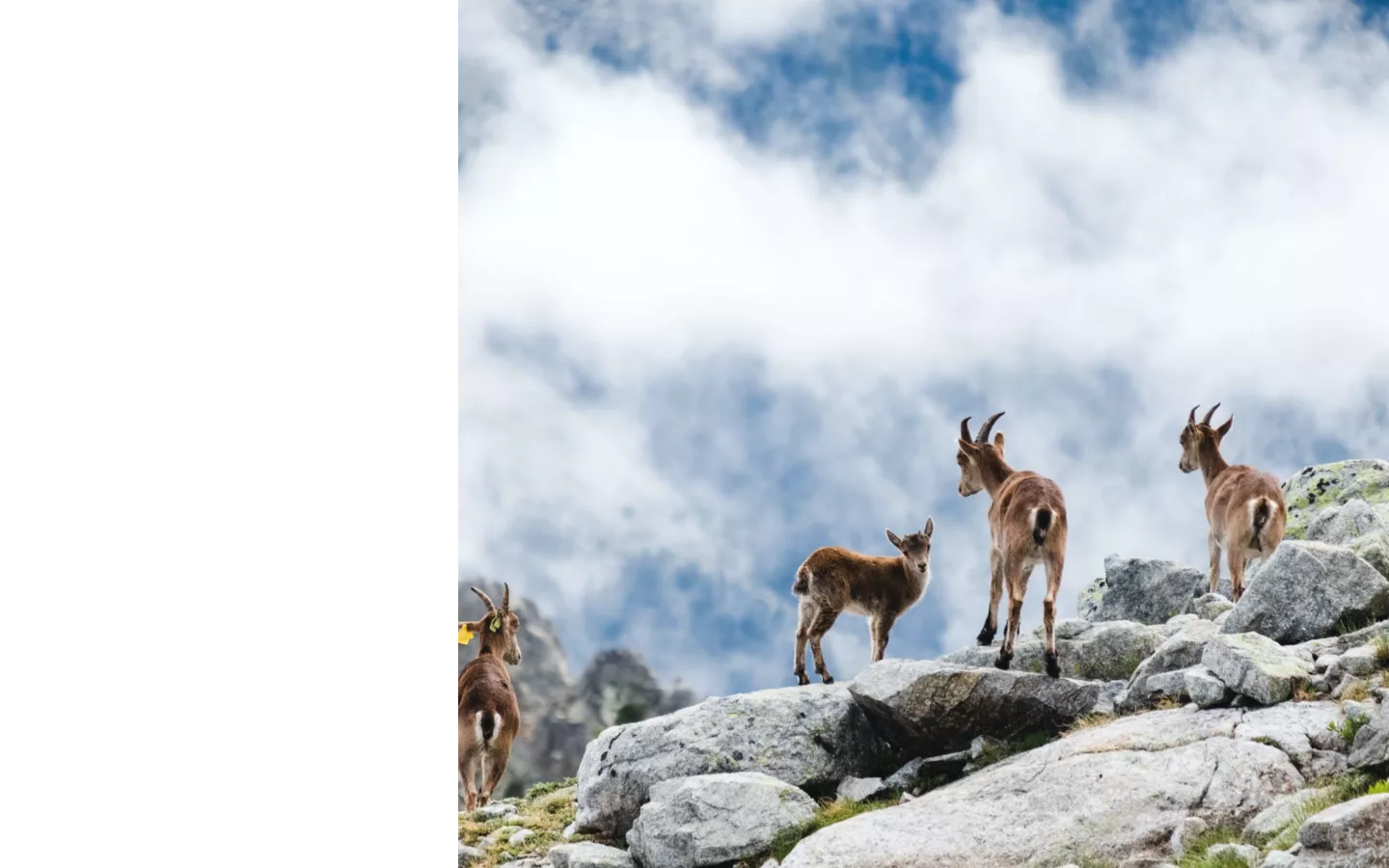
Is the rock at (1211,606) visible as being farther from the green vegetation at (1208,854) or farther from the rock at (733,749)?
the green vegetation at (1208,854)

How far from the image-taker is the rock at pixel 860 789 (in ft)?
37.5

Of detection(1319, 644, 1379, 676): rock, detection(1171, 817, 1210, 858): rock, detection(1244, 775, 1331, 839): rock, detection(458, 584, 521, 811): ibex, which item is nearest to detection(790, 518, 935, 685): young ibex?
detection(458, 584, 521, 811): ibex

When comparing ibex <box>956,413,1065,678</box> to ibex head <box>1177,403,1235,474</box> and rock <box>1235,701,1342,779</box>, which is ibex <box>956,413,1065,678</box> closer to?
rock <box>1235,701,1342,779</box>

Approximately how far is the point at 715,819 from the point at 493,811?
149 inches

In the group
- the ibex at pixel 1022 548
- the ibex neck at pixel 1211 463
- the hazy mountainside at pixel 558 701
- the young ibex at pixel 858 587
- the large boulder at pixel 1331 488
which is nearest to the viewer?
the ibex at pixel 1022 548

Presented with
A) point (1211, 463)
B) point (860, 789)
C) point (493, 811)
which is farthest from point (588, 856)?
point (1211, 463)

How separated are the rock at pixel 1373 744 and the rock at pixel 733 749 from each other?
4.60m

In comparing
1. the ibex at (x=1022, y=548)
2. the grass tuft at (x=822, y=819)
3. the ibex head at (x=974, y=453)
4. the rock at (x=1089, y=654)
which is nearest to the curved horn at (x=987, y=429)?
the ibex head at (x=974, y=453)
